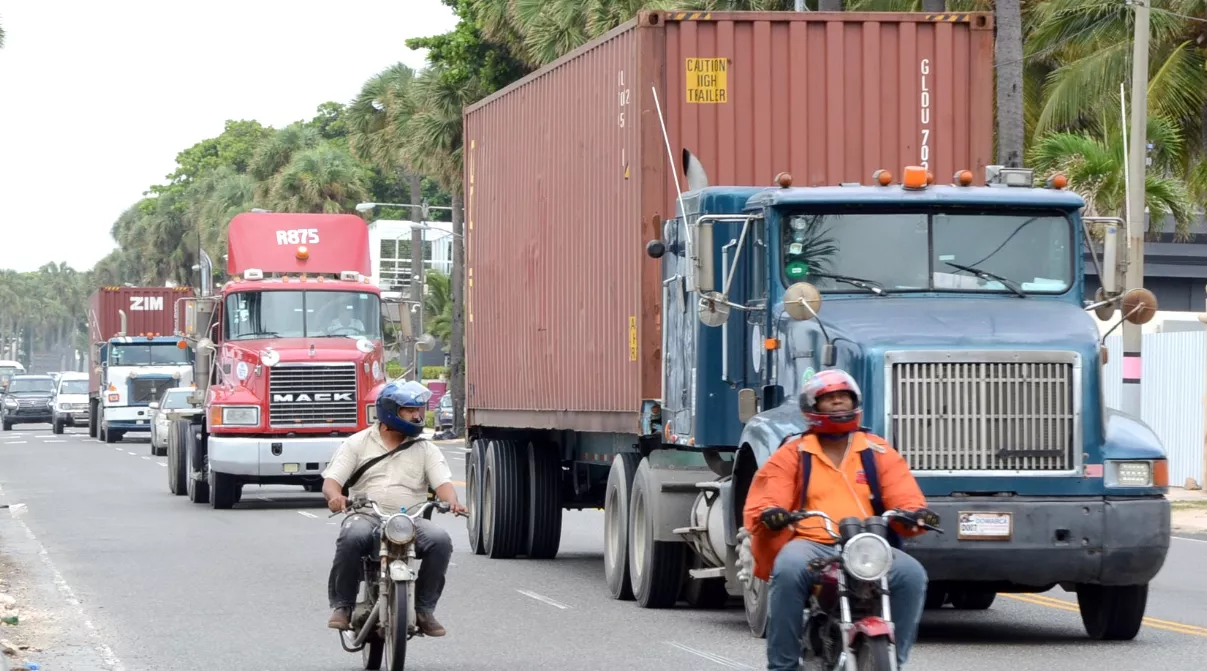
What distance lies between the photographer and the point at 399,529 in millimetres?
10352

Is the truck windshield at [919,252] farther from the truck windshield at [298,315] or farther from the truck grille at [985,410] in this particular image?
the truck windshield at [298,315]

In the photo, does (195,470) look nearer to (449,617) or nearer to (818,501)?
(449,617)

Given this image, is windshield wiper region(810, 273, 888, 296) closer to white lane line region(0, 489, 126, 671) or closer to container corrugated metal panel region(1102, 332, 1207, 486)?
white lane line region(0, 489, 126, 671)

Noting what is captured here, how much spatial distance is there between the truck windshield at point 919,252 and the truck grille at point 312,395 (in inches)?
568

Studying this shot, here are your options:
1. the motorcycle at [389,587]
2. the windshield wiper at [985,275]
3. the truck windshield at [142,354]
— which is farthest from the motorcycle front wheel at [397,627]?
the truck windshield at [142,354]

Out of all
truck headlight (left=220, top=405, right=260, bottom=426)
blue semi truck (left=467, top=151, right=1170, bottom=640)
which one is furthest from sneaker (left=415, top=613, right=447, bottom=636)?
truck headlight (left=220, top=405, right=260, bottom=426)

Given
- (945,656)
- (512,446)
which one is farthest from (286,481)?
(945,656)

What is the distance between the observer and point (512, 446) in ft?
63.3

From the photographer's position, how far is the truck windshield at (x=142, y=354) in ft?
176

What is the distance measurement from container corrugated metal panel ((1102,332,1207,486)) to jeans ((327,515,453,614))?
20.2 meters

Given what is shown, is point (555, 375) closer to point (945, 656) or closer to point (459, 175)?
point (945, 656)

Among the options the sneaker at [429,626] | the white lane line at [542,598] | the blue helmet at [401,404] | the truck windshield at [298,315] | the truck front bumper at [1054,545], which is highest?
the truck windshield at [298,315]

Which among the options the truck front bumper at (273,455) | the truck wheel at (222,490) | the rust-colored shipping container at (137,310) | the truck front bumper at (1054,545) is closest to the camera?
the truck front bumper at (1054,545)

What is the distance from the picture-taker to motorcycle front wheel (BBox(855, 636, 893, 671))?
24.5ft
